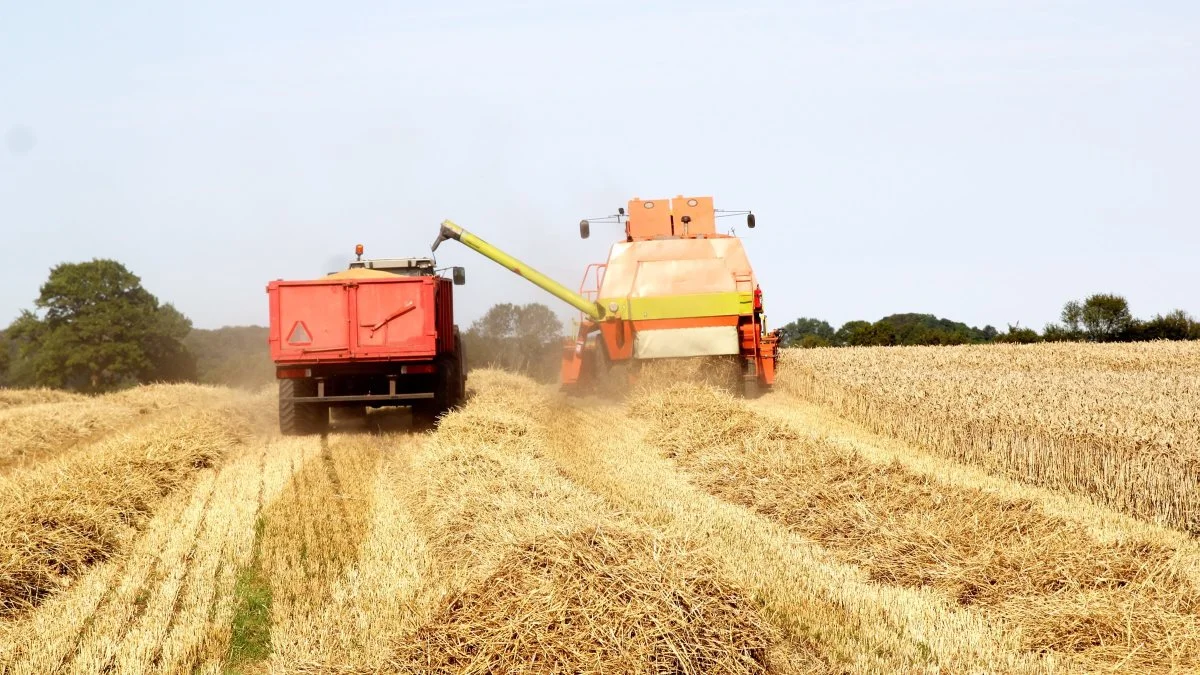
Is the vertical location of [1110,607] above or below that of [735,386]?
below

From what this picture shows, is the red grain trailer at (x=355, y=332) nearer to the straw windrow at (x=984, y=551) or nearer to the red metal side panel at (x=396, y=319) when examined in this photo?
the red metal side panel at (x=396, y=319)

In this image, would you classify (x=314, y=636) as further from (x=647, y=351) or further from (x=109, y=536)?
(x=647, y=351)

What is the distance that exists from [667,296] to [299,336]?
226 inches

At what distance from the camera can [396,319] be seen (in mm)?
13875

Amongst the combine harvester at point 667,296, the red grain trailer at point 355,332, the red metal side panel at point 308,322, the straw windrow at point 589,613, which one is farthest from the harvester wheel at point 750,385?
→ the straw windrow at point 589,613

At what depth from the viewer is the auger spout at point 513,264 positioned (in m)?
17.0

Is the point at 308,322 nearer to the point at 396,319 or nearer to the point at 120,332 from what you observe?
the point at 396,319

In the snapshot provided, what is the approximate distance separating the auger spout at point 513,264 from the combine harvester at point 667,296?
16mm

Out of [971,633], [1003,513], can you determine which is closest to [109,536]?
[971,633]

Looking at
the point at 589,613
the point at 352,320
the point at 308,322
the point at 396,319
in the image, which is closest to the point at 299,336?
the point at 308,322

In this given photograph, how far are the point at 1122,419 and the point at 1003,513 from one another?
3419 millimetres

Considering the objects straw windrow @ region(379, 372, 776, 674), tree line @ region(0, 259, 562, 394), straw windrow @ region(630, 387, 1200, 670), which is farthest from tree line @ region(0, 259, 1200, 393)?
Result: straw windrow @ region(379, 372, 776, 674)

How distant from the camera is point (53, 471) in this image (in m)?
10.0

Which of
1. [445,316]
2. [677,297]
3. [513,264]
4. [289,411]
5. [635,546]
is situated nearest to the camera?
[635,546]
